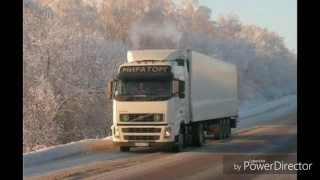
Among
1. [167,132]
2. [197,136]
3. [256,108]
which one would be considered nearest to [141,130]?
[167,132]

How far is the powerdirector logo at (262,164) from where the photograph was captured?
12.4 metres

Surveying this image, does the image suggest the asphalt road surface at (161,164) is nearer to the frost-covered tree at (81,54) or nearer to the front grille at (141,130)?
the front grille at (141,130)

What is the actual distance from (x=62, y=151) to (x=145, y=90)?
12.0 feet

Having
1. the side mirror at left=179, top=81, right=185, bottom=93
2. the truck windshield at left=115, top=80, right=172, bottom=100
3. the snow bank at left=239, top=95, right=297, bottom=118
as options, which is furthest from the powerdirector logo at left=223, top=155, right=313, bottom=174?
the snow bank at left=239, top=95, right=297, bottom=118

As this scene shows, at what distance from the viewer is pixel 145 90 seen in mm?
16531

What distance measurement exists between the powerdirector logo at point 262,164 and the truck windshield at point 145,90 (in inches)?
123

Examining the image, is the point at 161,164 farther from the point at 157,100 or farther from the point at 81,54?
the point at 81,54

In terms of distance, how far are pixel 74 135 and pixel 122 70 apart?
1230 centimetres

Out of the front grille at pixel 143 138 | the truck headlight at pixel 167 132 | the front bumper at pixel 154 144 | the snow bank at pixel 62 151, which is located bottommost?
the snow bank at pixel 62 151

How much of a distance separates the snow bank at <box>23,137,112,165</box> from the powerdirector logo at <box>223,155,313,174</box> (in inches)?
215

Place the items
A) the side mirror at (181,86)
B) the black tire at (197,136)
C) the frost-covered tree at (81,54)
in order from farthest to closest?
the frost-covered tree at (81,54) < the black tire at (197,136) < the side mirror at (181,86)

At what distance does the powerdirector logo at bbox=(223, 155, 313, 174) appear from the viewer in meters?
12.4

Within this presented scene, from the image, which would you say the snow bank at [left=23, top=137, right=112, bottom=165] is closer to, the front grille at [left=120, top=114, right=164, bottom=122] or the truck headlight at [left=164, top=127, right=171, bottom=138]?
the front grille at [left=120, top=114, right=164, bottom=122]

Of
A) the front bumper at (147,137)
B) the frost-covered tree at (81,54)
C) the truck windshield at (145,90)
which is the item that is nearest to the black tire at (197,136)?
the front bumper at (147,137)
